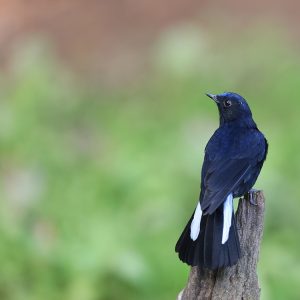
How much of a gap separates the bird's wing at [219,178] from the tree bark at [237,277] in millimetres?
113

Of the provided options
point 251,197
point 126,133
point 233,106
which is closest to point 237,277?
point 251,197

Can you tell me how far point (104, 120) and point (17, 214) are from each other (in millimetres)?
2560

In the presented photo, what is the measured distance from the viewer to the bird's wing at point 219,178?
3020 mm

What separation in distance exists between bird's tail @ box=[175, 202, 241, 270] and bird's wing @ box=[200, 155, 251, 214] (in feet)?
0.14

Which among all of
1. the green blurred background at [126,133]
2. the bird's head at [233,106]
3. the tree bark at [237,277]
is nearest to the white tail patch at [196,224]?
the tree bark at [237,277]

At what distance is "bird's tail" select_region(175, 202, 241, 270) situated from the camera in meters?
2.83

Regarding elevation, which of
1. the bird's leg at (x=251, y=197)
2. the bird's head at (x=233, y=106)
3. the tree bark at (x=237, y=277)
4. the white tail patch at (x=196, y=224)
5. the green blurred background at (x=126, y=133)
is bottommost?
the tree bark at (x=237, y=277)

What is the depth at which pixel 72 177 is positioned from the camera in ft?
20.2

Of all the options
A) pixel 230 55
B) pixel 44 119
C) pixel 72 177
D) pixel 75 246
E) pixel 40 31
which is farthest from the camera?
pixel 40 31

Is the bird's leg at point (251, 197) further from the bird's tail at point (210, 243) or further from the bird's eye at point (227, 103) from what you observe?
the bird's eye at point (227, 103)

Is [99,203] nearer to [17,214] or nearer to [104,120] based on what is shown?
[17,214]

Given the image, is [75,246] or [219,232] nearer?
[219,232]

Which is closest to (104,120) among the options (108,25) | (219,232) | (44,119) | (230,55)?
(44,119)

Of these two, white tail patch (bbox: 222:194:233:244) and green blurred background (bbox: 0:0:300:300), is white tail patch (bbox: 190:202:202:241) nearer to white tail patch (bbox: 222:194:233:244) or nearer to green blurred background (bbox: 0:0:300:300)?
white tail patch (bbox: 222:194:233:244)
